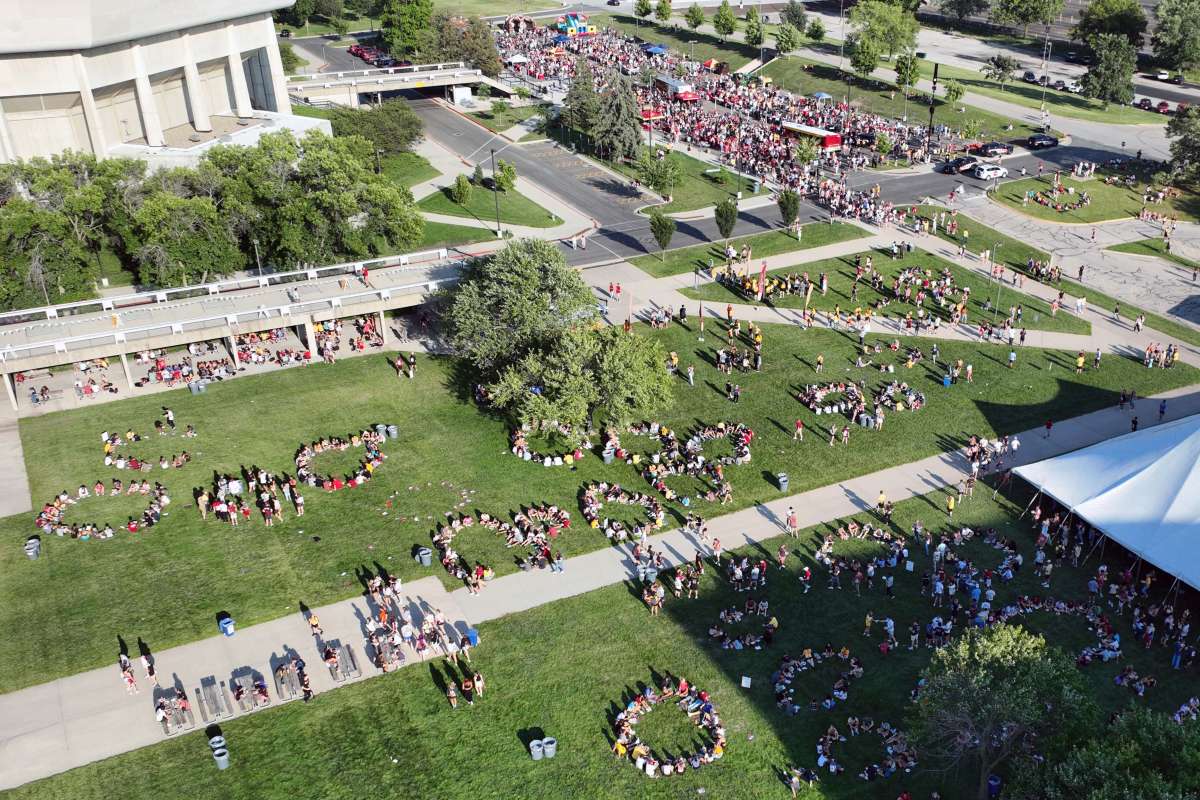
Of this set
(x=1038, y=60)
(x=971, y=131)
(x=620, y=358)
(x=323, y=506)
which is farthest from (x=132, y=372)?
(x=1038, y=60)

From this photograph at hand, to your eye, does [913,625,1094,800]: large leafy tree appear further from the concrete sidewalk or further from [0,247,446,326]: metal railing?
[0,247,446,326]: metal railing

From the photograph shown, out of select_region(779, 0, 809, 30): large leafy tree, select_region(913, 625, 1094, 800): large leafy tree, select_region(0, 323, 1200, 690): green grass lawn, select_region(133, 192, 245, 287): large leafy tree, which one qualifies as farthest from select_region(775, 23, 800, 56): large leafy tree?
select_region(913, 625, 1094, 800): large leafy tree

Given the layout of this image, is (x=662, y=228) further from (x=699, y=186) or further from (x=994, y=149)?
(x=994, y=149)

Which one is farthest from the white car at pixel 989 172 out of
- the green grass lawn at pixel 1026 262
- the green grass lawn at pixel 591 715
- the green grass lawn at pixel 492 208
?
the green grass lawn at pixel 591 715

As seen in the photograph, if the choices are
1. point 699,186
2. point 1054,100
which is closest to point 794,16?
point 1054,100

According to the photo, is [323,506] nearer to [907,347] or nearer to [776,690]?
[776,690]
